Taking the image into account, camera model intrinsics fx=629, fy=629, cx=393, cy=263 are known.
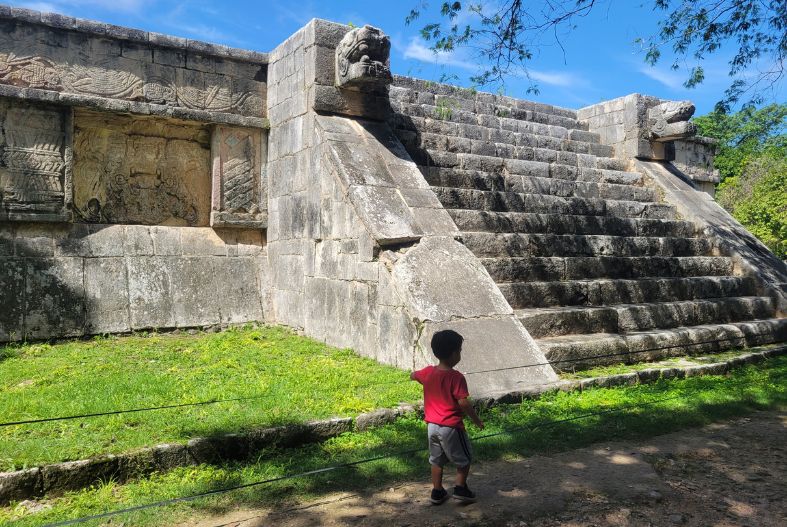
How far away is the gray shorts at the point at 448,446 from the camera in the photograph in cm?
344

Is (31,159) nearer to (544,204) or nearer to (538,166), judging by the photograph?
(544,204)

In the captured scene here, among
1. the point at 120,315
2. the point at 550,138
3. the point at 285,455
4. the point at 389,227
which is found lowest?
the point at 285,455

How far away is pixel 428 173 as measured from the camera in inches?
317

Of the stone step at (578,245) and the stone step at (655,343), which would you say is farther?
the stone step at (578,245)

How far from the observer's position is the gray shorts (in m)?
3.44

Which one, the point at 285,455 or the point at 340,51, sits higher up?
the point at 340,51

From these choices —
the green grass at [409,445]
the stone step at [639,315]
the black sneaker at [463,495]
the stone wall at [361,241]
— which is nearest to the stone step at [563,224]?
the stone wall at [361,241]

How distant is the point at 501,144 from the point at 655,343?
3888 millimetres

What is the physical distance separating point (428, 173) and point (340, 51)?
6.03 feet

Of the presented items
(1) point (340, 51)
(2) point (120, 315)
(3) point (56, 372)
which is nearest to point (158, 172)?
(2) point (120, 315)

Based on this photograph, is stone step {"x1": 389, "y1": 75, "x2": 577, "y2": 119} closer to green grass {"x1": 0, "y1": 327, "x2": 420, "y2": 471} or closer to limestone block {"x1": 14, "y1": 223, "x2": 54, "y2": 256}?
green grass {"x1": 0, "y1": 327, "x2": 420, "y2": 471}

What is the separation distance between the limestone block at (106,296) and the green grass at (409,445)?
14.2 ft

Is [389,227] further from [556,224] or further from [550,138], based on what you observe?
[550,138]

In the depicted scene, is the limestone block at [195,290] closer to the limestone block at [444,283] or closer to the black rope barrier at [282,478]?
the limestone block at [444,283]
